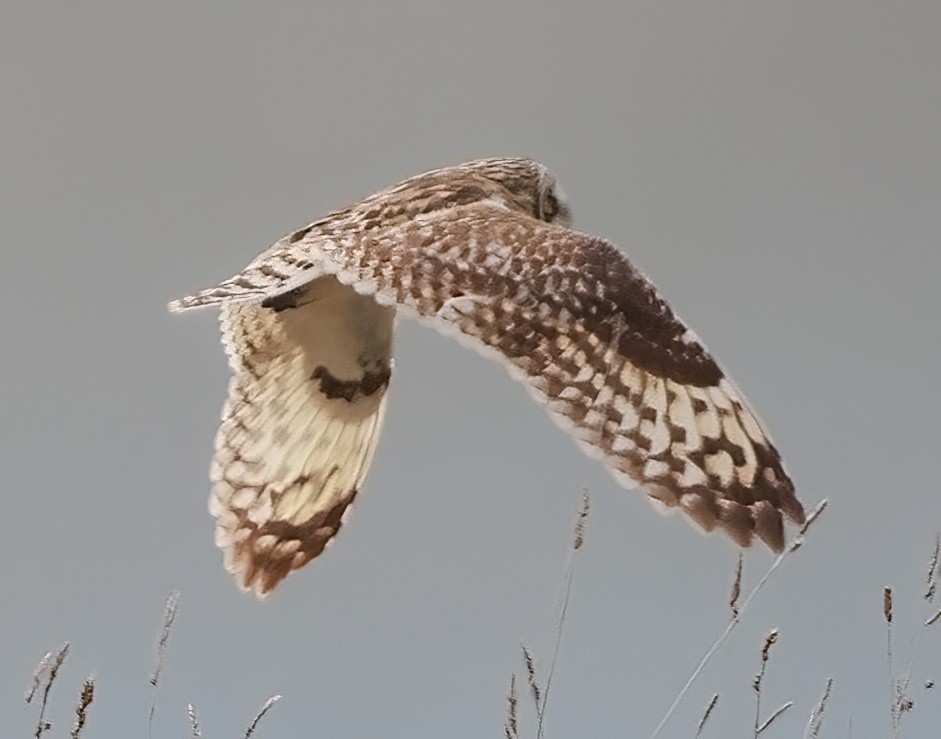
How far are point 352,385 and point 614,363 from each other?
45 cm

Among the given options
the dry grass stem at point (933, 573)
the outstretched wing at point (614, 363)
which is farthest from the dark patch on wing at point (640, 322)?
the dry grass stem at point (933, 573)

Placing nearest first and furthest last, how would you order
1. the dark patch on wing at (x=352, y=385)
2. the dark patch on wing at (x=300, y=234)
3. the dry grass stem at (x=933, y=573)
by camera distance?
the dry grass stem at (x=933, y=573) < the dark patch on wing at (x=300, y=234) < the dark patch on wing at (x=352, y=385)

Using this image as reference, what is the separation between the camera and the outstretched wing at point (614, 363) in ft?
2.02

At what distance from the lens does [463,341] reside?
648 millimetres

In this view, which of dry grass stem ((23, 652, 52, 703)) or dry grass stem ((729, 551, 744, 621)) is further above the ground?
dry grass stem ((729, 551, 744, 621))

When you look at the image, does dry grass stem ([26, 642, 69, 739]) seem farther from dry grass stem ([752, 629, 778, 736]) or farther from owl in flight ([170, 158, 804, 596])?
dry grass stem ([752, 629, 778, 736])

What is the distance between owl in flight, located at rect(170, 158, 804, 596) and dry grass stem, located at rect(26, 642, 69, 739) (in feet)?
0.86

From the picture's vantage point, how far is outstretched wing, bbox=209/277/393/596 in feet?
3.29

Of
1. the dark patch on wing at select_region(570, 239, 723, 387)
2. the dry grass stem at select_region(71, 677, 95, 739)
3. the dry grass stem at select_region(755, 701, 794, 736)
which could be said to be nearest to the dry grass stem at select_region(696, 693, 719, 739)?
the dry grass stem at select_region(755, 701, 794, 736)

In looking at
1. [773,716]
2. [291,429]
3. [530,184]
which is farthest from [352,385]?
[773,716]

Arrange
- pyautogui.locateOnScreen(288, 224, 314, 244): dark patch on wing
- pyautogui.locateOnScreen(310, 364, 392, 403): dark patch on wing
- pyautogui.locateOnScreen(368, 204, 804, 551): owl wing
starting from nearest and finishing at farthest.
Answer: pyautogui.locateOnScreen(368, 204, 804, 551): owl wing, pyautogui.locateOnScreen(288, 224, 314, 244): dark patch on wing, pyautogui.locateOnScreen(310, 364, 392, 403): dark patch on wing

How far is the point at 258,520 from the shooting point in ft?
3.29

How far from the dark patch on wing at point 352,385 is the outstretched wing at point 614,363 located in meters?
0.33

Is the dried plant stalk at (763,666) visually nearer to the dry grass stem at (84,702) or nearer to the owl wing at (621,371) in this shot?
the owl wing at (621,371)
